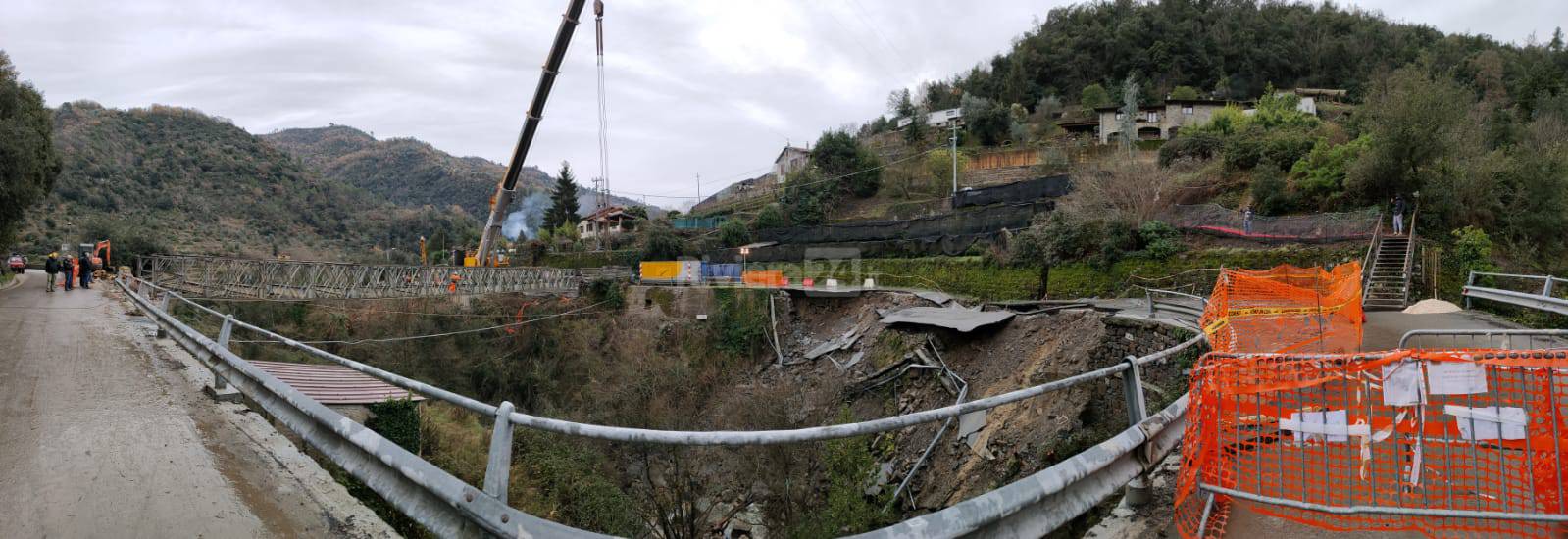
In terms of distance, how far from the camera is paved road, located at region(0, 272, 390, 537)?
2.47 metres

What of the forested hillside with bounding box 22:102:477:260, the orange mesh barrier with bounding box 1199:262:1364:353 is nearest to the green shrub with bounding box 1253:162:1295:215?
the orange mesh barrier with bounding box 1199:262:1364:353

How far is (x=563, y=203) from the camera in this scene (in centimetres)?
6519

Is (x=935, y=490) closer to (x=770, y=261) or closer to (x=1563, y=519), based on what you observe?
(x=1563, y=519)

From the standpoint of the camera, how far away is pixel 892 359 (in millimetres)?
17422

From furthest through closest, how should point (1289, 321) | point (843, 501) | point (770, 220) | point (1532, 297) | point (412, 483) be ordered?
point (770, 220)
point (1289, 321)
point (1532, 297)
point (843, 501)
point (412, 483)

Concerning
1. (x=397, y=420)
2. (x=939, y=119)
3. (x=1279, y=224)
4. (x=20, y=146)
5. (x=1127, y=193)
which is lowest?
(x=397, y=420)

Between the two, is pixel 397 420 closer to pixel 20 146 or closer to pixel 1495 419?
pixel 1495 419

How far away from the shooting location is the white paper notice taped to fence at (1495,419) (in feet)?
9.75

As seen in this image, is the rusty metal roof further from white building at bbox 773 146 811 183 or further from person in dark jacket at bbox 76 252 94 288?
white building at bbox 773 146 811 183

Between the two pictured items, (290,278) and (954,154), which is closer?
(290,278)

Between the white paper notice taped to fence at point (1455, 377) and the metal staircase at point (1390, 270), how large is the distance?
45.8 feet

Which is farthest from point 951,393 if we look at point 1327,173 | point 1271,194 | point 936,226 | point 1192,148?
point 1192,148

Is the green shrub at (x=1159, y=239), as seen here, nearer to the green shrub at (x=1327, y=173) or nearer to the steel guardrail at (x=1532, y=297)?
the green shrub at (x=1327, y=173)

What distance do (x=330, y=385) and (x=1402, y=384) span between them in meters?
7.90
